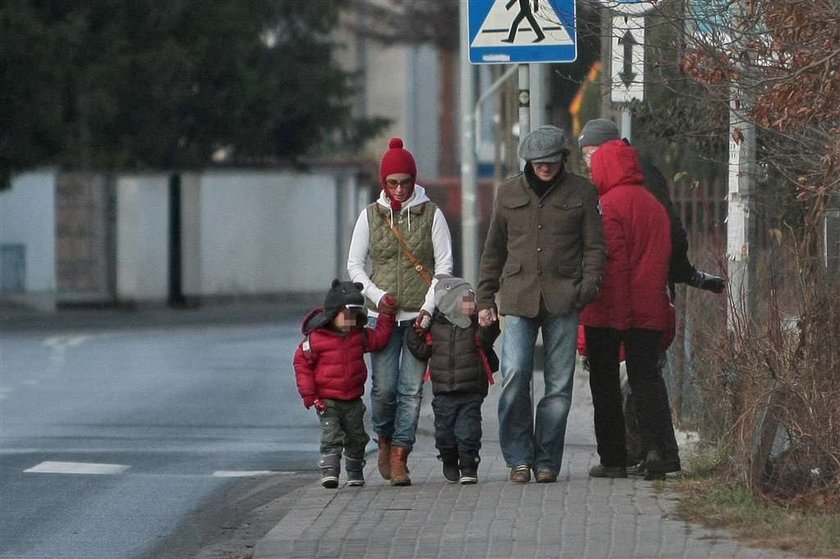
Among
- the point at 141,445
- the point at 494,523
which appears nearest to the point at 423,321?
the point at 494,523

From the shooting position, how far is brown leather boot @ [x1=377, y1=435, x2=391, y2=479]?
358 inches

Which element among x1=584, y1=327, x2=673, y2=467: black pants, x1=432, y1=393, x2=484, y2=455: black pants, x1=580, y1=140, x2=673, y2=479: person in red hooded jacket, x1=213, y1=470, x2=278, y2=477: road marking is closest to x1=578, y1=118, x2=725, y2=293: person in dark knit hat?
Result: x1=580, y1=140, x2=673, y2=479: person in red hooded jacket

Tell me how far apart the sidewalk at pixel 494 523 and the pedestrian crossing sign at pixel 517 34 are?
82.2 inches

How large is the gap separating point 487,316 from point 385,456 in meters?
0.93

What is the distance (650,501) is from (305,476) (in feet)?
9.44

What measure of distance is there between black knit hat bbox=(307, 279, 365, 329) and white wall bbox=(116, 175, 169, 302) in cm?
2638

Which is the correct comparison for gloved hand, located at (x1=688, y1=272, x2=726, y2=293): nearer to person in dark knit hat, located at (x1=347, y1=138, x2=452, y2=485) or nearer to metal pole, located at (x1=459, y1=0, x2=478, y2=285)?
person in dark knit hat, located at (x1=347, y1=138, x2=452, y2=485)

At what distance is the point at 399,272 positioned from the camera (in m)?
9.01

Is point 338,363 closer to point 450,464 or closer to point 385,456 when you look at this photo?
point 385,456

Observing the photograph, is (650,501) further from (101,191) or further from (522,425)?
(101,191)

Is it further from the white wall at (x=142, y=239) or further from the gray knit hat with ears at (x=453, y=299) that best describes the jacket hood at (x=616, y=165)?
the white wall at (x=142, y=239)

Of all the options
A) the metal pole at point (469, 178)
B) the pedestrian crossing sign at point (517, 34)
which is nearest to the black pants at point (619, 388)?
the pedestrian crossing sign at point (517, 34)

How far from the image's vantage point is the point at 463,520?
25.6 ft

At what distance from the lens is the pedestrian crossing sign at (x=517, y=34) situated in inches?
379
